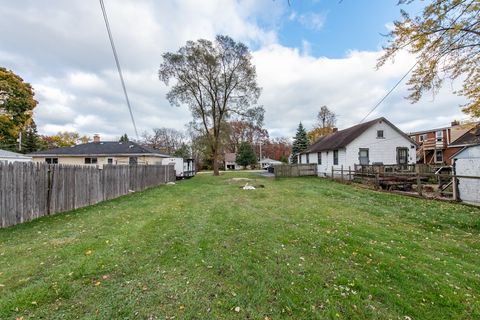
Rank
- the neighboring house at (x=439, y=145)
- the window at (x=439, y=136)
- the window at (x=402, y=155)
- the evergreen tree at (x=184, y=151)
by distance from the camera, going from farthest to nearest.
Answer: the evergreen tree at (x=184, y=151)
the window at (x=439, y=136)
the neighboring house at (x=439, y=145)
the window at (x=402, y=155)

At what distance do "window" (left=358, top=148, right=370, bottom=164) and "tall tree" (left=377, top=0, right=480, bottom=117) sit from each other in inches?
498

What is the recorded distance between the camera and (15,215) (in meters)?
6.23

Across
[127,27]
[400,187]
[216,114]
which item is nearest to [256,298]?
[127,27]

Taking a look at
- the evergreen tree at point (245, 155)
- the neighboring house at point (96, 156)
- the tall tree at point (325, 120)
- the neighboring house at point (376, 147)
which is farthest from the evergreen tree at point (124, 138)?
the neighboring house at point (376, 147)

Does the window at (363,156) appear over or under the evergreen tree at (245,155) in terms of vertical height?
under

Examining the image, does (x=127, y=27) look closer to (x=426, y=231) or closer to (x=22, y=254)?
(x=22, y=254)

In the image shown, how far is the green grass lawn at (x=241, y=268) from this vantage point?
8.79 feet

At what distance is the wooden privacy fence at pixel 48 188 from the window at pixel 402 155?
77.4 ft

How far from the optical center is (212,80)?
28422 millimetres

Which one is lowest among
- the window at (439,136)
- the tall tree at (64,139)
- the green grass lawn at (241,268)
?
the green grass lawn at (241,268)

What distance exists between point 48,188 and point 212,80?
24.1 m

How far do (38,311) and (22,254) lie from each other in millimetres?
2414

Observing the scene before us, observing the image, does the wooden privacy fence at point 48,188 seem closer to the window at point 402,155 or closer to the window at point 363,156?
the window at point 363,156

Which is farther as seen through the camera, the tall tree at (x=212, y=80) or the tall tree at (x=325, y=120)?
the tall tree at (x=325, y=120)
